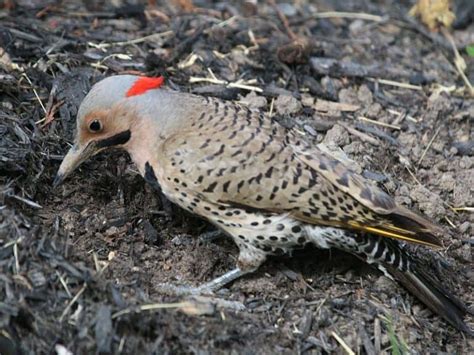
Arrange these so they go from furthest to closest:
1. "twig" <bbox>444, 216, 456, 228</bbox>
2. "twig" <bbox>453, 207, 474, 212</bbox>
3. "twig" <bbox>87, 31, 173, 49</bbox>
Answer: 1. "twig" <bbox>87, 31, 173, 49</bbox>
2. "twig" <bbox>453, 207, 474, 212</bbox>
3. "twig" <bbox>444, 216, 456, 228</bbox>

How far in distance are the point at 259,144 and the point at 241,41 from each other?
2.26 meters

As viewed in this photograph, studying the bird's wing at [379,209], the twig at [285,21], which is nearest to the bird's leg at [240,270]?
the bird's wing at [379,209]

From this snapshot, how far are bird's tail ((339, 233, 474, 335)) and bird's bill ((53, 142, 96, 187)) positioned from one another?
164 centimetres

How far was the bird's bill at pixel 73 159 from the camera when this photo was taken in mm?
5191

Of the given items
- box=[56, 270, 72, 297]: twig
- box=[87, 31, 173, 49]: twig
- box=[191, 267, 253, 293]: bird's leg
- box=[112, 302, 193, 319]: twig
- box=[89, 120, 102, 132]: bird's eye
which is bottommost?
box=[191, 267, 253, 293]: bird's leg

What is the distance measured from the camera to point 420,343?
16.4 feet

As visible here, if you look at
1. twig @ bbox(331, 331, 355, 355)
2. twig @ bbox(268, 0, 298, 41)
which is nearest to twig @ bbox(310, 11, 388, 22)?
twig @ bbox(268, 0, 298, 41)

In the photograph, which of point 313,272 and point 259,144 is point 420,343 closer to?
point 313,272

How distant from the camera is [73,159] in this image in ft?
17.1

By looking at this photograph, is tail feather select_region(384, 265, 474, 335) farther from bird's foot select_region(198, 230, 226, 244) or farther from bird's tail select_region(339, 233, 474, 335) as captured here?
bird's foot select_region(198, 230, 226, 244)

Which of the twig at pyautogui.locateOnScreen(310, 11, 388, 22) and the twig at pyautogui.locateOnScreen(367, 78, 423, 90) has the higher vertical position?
the twig at pyautogui.locateOnScreen(310, 11, 388, 22)

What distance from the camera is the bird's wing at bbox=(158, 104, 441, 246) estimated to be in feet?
16.2

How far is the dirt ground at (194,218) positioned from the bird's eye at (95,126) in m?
0.54

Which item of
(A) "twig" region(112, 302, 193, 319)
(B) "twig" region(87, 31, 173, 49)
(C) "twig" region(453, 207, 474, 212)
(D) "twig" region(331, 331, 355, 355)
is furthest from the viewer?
(B) "twig" region(87, 31, 173, 49)
